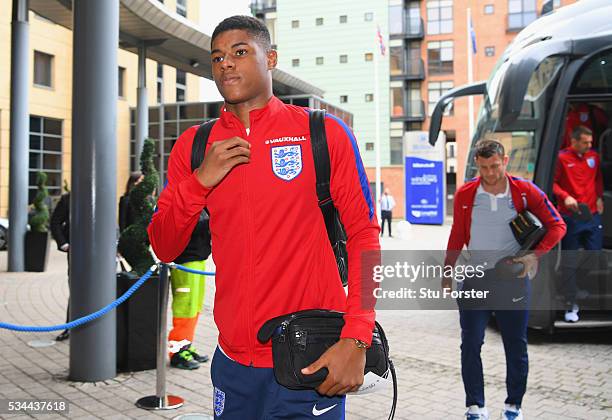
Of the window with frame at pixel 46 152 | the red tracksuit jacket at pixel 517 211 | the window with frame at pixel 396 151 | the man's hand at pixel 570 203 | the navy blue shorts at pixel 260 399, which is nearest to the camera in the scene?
the navy blue shorts at pixel 260 399

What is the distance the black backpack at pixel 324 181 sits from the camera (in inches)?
80.7

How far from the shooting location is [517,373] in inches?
173

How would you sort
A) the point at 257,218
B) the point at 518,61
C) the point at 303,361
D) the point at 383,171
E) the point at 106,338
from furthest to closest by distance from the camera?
the point at 383,171 < the point at 518,61 < the point at 106,338 < the point at 257,218 < the point at 303,361

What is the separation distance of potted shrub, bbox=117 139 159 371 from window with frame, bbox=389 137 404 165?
40.6 meters

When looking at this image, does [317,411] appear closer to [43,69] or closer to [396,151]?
[43,69]

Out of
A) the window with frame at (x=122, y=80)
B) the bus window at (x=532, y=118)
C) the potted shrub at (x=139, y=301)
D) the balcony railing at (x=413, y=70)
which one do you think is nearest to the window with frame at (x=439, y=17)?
the balcony railing at (x=413, y=70)

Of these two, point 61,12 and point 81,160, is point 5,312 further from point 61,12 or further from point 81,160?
point 61,12

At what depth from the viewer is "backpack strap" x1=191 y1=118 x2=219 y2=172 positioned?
219 cm

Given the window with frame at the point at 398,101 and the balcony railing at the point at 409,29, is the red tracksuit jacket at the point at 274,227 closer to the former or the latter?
the window with frame at the point at 398,101

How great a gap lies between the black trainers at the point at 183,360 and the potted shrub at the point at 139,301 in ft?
0.67

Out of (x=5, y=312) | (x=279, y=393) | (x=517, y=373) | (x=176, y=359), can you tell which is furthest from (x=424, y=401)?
(x=5, y=312)

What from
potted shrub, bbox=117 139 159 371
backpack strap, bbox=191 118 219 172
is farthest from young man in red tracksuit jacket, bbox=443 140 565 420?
backpack strap, bbox=191 118 219 172

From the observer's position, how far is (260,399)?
208 centimetres

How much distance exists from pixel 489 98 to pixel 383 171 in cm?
3639
